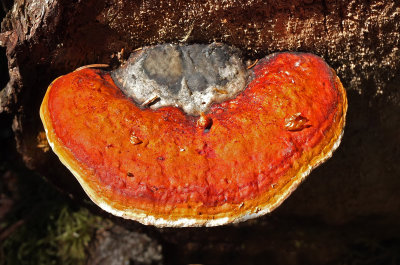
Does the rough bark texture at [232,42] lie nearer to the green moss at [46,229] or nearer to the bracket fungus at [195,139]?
the bracket fungus at [195,139]

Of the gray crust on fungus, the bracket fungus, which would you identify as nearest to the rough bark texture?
the gray crust on fungus

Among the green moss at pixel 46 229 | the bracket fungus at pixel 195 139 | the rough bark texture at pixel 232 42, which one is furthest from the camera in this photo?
the green moss at pixel 46 229

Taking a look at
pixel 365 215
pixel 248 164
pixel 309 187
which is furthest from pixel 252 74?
pixel 365 215

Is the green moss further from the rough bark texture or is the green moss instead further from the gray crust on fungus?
the gray crust on fungus

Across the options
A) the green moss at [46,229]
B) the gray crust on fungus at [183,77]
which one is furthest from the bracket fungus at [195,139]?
the green moss at [46,229]

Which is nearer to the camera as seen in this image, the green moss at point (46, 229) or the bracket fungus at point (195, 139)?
the bracket fungus at point (195, 139)

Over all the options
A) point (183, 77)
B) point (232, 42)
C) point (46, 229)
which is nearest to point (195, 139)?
point (183, 77)

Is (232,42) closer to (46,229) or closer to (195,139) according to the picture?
(195,139)
